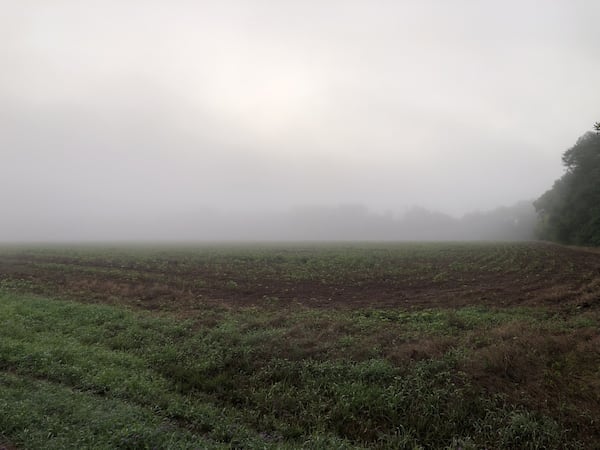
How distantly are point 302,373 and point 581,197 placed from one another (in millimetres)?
60521

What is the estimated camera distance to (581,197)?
163 feet

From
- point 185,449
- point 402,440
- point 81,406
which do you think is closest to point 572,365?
point 402,440

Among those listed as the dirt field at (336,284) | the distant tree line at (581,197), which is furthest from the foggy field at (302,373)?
the distant tree line at (581,197)

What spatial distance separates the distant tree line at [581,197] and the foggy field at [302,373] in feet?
140

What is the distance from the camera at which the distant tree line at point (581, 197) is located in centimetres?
4691

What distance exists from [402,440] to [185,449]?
12.5 ft

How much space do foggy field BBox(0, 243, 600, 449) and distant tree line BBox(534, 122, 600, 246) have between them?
42688 mm

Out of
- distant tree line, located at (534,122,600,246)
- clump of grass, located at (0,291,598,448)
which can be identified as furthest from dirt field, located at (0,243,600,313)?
distant tree line, located at (534,122,600,246)

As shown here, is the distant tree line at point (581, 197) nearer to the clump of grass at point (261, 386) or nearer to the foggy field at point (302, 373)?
the foggy field at point (302, 373)

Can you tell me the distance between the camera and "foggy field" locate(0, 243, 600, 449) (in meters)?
5.75

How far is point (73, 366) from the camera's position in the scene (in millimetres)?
7898

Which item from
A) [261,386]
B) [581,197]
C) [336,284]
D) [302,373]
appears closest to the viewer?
[261,386]

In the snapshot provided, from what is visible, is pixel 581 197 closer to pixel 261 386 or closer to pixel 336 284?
pixel 336 284

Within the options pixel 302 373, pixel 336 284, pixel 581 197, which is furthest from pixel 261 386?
pixel 581 197
